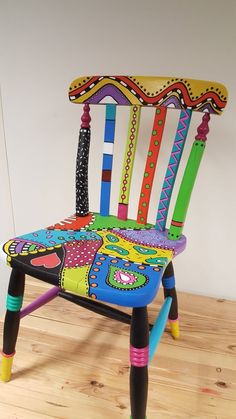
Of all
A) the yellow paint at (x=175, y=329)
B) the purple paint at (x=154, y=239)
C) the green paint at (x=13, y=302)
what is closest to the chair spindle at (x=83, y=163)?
the purple paint at (x=154, y=239)

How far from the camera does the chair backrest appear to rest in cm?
59

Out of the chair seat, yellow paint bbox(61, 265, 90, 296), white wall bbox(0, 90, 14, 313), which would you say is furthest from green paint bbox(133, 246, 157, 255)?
white wall bbox(0, 90, 14, 313)

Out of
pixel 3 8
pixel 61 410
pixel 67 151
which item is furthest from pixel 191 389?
pixel 3 8

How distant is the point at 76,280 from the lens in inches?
19.4

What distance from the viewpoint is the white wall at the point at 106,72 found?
72cm

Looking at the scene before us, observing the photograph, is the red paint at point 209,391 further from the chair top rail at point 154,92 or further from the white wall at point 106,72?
the chair top rail at point 154,92

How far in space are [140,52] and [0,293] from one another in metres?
0.88

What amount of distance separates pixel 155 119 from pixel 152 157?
0.24ft

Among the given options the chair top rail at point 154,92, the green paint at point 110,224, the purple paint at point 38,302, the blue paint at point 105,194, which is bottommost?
the purple paint at point 38,302

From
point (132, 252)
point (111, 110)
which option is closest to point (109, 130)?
point (111, 110)

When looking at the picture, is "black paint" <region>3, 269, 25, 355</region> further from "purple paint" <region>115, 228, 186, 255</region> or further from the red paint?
the red paint

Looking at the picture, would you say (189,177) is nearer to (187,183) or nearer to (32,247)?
(187,183)

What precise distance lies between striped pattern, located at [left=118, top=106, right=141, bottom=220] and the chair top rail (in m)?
0.02

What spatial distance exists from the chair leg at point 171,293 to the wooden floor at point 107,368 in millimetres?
28
